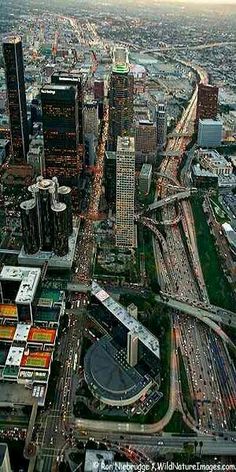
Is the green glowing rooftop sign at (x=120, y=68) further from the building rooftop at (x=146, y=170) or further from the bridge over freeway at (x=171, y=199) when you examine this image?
the bridge over freeway at (x=171, y=199)

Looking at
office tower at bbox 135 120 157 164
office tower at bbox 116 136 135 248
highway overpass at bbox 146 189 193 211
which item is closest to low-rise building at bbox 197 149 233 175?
highway overpass at bbox 146 189 193 211

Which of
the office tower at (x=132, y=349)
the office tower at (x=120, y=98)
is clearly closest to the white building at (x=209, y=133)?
the office tower at (x=120, y=98)

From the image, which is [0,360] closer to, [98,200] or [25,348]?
[25,348]

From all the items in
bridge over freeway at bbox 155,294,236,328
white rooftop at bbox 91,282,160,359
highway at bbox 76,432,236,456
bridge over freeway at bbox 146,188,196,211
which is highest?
white rooftop at bbox 91,282,160,359

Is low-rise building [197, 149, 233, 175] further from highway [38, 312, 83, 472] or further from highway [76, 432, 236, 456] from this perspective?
highway [76, 432, 236, 456]

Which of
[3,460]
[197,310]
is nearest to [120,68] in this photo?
[197,310]
